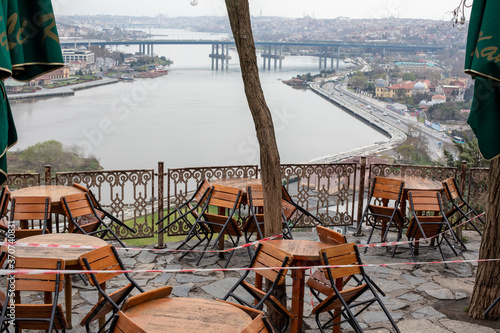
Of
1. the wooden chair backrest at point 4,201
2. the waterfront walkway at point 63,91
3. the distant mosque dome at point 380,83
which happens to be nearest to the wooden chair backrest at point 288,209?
the wooden chair backrest at point 4,201

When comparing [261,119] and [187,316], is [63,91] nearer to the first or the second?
[261,119]

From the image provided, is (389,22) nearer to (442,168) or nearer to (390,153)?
(390,153)

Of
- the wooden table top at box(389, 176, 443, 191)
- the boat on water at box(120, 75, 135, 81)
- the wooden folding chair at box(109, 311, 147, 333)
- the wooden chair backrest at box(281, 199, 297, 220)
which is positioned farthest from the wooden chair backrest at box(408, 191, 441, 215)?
the boat on water at box(120, 75, 135, 81)

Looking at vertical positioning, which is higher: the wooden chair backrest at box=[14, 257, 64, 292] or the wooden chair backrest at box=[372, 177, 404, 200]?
the wooden chair backrest at box=[14, 257, 64, 292]

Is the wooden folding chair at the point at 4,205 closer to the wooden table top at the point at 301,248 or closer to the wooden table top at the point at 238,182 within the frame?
the wooden table top at the point at 238,182

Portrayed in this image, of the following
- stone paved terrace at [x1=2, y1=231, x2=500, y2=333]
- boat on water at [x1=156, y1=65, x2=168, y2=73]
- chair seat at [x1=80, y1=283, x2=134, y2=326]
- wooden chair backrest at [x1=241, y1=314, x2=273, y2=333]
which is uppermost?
wooden chair backrest at [x1=241, y1=314, x2=273, y2=333]

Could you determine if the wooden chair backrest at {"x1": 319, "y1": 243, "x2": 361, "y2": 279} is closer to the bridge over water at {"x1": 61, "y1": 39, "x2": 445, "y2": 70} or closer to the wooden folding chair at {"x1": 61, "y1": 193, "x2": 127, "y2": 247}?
the wooden folding chair at {"x1": 61, "y1": 193, "x2": 127, "y2": 247}
